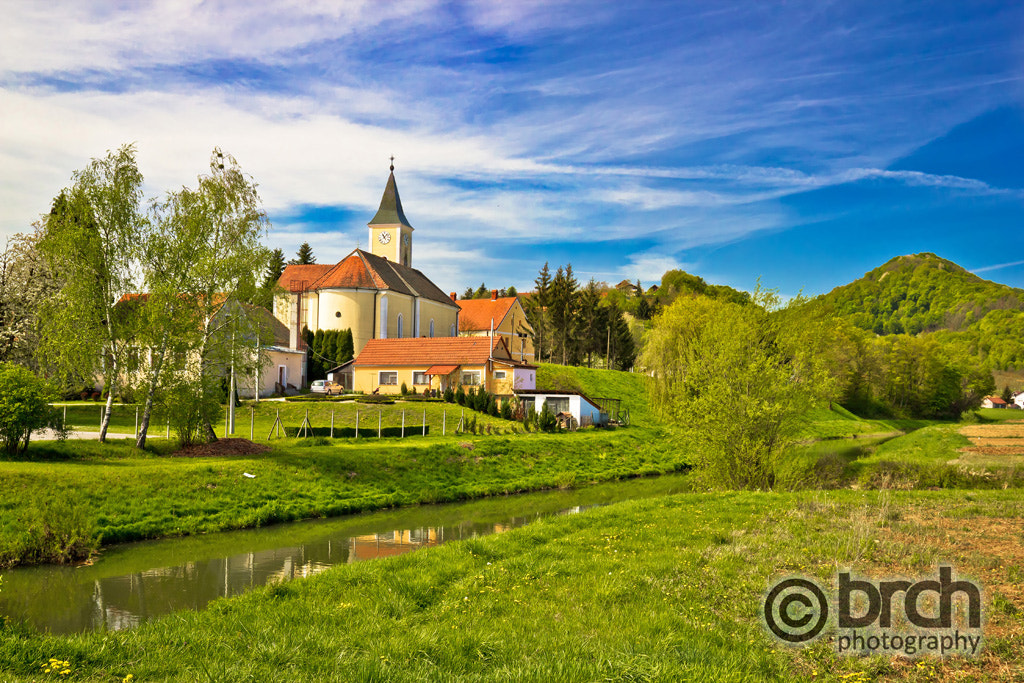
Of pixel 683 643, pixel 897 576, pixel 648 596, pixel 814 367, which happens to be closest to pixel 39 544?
pixel 648 596

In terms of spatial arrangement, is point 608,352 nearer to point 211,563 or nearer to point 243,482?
point 243,482

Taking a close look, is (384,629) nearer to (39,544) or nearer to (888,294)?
(39,544)

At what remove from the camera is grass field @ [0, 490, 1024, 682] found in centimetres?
590

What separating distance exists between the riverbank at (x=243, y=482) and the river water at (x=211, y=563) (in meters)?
0.63

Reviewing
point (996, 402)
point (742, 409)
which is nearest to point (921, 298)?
point (996, 402)

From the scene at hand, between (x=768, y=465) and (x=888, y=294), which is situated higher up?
(x=888, y=294)

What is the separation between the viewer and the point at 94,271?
908 inches

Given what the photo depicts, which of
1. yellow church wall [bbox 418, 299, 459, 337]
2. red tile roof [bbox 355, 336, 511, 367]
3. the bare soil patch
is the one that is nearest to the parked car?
red tile roof [bbox 355, 336, 511, 367]

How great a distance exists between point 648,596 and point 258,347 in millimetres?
20429

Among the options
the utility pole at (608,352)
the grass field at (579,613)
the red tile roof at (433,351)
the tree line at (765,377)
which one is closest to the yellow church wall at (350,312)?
the red tile roof at (433,351)

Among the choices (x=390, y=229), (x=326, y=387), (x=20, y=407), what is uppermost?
(x=390, y=229)

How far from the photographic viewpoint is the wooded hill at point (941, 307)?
4756 inches

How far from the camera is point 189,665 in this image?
606 centimetres

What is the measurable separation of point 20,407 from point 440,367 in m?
30.8
